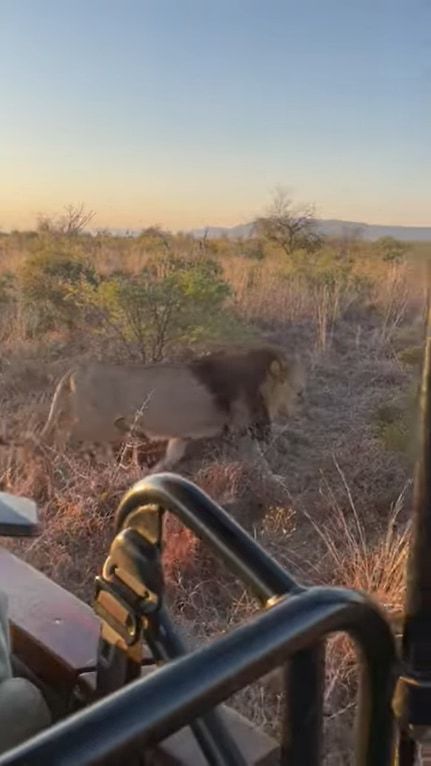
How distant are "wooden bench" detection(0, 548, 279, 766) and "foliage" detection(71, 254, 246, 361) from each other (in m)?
6.43

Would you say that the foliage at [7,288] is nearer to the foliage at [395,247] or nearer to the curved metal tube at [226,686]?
the foliage at [395,247]

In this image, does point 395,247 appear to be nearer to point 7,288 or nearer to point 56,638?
point 56,638

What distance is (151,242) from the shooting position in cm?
1897

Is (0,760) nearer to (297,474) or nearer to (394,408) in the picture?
(297,474)

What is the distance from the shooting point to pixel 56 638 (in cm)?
147

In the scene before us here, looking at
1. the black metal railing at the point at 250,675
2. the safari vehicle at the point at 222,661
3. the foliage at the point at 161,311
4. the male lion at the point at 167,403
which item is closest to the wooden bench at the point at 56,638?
the safari vehicle at the point at 222,661

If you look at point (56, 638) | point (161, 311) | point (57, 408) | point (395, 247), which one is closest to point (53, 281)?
point (161, 311)

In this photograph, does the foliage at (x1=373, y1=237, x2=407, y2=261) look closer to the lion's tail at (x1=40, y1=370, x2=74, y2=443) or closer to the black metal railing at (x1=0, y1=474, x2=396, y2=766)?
the black metal railing at (x1=0, y1=474, x2=396, y2=766)

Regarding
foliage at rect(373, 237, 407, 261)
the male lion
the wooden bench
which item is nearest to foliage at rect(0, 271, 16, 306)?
the male lion

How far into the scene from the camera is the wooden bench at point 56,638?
1.21 m

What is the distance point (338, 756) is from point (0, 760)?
2.26 meters

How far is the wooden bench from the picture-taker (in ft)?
3.98

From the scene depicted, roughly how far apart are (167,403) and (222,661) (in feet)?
19.5

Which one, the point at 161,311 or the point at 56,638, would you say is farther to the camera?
the point at 161,311
